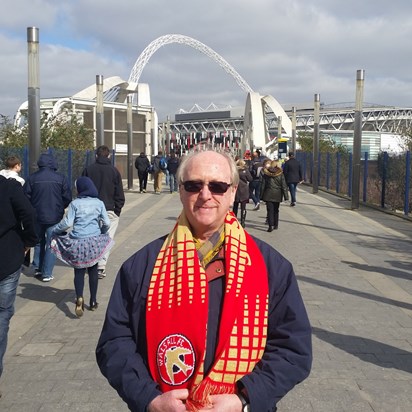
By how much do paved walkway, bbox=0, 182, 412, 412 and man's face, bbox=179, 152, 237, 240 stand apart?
2.11 meters

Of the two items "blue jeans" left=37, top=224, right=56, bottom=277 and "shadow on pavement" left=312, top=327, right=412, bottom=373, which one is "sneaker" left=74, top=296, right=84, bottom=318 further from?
"shadow on pavement" left=312, top=327, right=412, bottom=373

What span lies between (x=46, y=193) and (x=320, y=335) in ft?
12.9

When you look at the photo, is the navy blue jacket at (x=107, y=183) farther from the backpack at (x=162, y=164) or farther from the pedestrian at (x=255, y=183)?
the backpack at (x=162, y=164)

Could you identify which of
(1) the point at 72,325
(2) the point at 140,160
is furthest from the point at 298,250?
(2) the point at 140,160

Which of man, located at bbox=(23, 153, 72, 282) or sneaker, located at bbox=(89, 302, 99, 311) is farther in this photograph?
man, located at bbox=(23, 153, 72, 282)

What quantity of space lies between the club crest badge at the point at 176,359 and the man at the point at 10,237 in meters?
2.32

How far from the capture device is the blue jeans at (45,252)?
24.7ft

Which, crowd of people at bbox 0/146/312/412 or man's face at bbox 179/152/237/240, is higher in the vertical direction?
man's face at bbox 179/152/237/240

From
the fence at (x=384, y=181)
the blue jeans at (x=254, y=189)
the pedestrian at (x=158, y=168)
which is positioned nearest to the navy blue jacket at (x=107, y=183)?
the blue jeans at (x=254, y=189)

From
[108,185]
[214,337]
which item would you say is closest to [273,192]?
[108,185]

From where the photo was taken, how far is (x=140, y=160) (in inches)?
931

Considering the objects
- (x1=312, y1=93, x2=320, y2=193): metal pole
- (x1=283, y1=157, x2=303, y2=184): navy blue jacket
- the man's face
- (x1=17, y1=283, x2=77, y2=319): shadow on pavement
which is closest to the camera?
the man's face

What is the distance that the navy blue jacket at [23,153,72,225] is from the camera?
7.36 metres

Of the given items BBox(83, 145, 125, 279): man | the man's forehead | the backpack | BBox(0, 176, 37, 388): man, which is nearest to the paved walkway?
BBox(0, 176, 37, 388): man
